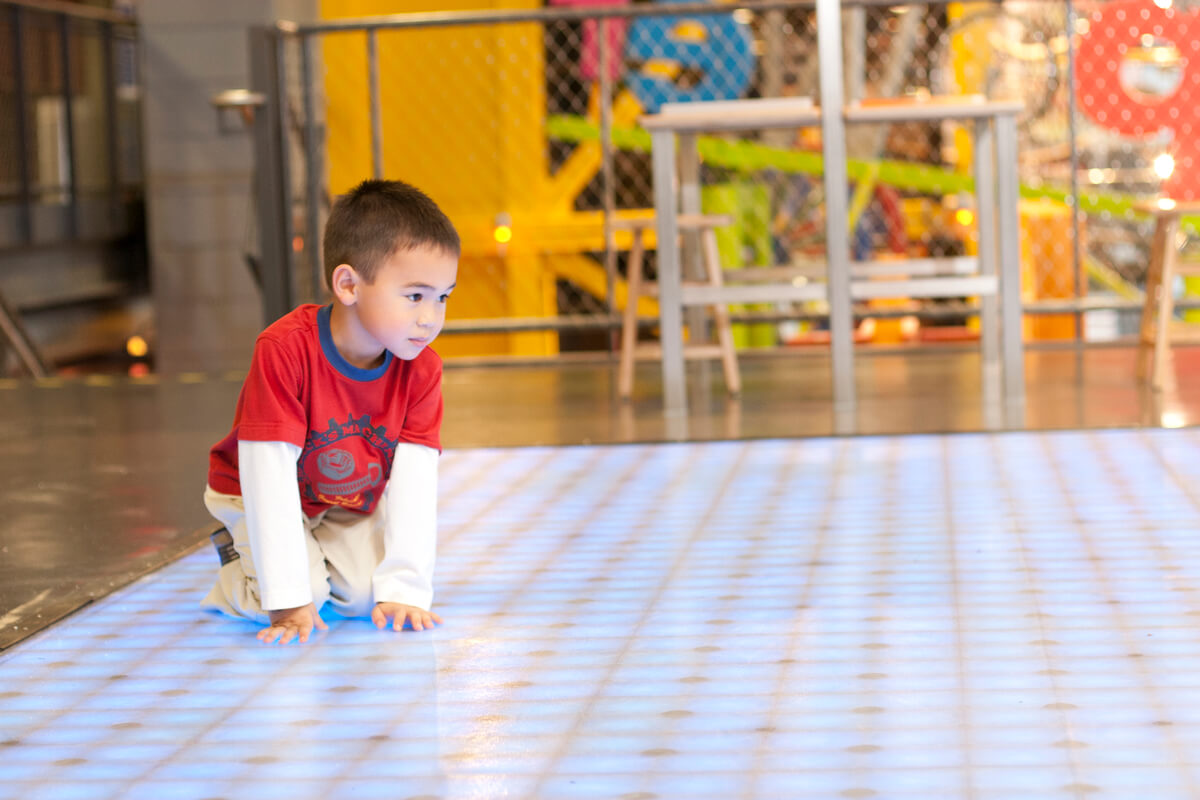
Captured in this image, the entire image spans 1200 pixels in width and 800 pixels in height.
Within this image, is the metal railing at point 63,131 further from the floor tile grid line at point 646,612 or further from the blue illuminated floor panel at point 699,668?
the blue illuminated floor panel at point 699,668

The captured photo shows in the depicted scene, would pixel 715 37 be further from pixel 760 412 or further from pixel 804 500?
pixel 804 500

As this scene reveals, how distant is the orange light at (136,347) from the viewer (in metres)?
7.68

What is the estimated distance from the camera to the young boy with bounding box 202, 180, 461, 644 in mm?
1556

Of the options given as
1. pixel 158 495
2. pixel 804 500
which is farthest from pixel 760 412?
pixel 158 495

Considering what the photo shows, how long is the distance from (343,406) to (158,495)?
43.1 inches

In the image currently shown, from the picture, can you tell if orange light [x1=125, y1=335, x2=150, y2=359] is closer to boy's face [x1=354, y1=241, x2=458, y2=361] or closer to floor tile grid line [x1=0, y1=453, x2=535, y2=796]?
floor tile grid line [x1=0, y1=453, x2=535, y2=796]

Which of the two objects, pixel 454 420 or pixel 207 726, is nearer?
pixel 207 726

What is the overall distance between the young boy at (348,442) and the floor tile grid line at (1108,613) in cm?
79

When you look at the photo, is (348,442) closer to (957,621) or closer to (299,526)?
(299,526)

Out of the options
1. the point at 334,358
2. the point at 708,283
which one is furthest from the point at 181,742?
the point at 708,283

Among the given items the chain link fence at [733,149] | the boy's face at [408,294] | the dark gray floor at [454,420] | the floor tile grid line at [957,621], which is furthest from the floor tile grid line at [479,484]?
the chain link fence at [733,149]

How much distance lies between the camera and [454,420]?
136 inches

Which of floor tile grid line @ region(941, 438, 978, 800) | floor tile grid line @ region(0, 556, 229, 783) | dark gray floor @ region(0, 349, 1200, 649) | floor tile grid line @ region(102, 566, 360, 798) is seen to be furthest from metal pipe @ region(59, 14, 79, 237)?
floor tile grid line @ region(102, 566, 360, 798)

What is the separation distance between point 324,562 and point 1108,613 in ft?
3.14
